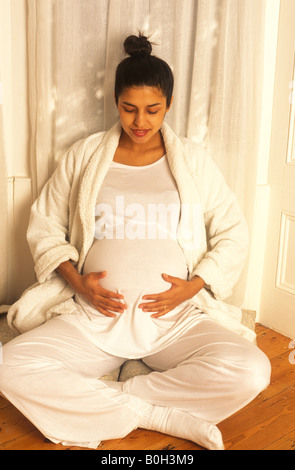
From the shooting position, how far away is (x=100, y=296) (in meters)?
1.83

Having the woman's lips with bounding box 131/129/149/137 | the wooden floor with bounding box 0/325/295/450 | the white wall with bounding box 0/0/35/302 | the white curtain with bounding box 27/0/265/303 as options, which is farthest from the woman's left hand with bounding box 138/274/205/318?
the white wall with bounding box 0/0/35/302

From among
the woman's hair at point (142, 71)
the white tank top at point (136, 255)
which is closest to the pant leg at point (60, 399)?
the white tank top at point (136, 255)

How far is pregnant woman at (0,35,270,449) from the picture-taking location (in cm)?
166

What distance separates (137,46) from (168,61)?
248 mm

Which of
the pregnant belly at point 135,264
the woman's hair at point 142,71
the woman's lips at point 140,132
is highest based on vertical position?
the woman's hair at point 142,71

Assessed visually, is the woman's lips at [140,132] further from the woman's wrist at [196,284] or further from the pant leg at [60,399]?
the pant leg at [60,399]

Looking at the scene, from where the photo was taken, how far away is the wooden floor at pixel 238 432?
1688mm

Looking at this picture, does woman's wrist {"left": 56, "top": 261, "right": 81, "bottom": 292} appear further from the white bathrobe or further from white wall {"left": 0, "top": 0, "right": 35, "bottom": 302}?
white wall {"left": 0, "top": 0, "right": 35, "bottom": 302}

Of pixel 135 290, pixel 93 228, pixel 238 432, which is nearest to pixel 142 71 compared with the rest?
pixel 93 228

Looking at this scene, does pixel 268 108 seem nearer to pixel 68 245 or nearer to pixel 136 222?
pixel 136 222

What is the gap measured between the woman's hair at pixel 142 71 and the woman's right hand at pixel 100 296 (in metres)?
0.62

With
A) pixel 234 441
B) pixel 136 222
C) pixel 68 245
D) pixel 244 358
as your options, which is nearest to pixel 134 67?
pixel 136 222

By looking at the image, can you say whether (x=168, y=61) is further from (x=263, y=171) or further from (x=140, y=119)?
(x=263, y=171)

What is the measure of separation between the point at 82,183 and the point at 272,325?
111 centimetres
